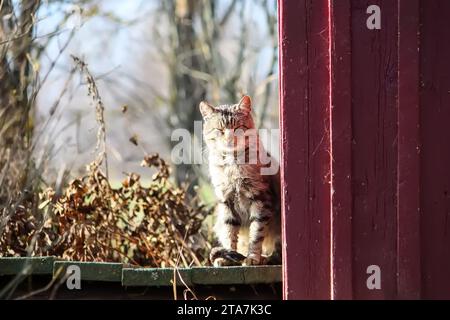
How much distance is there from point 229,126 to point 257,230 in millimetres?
745

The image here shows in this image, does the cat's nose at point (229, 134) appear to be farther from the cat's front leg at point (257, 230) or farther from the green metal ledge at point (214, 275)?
the green metal ledge at point (214, 275)

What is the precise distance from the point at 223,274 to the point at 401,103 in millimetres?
1522

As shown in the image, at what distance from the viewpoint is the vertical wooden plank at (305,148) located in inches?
152

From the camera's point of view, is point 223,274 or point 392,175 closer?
point 392,175

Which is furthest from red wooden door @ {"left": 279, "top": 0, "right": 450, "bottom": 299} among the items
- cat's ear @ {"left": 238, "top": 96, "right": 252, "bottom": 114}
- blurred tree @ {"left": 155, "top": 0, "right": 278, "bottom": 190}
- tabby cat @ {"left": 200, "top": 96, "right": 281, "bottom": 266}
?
blurred tree @ {"left": 155, "top": 0, "right": 278, "bottom": 190}

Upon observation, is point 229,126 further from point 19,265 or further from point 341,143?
point 19,265

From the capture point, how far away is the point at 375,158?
3.83m

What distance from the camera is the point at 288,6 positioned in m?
3.92

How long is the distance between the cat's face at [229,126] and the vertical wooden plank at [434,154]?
147 cm

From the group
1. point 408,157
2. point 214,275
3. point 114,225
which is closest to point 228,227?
point 214,275

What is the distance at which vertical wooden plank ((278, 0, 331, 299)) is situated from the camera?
3.87 metres

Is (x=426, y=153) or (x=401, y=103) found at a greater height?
(x=401, y=103)

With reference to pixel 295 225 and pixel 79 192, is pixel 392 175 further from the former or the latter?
pixel 79 192
